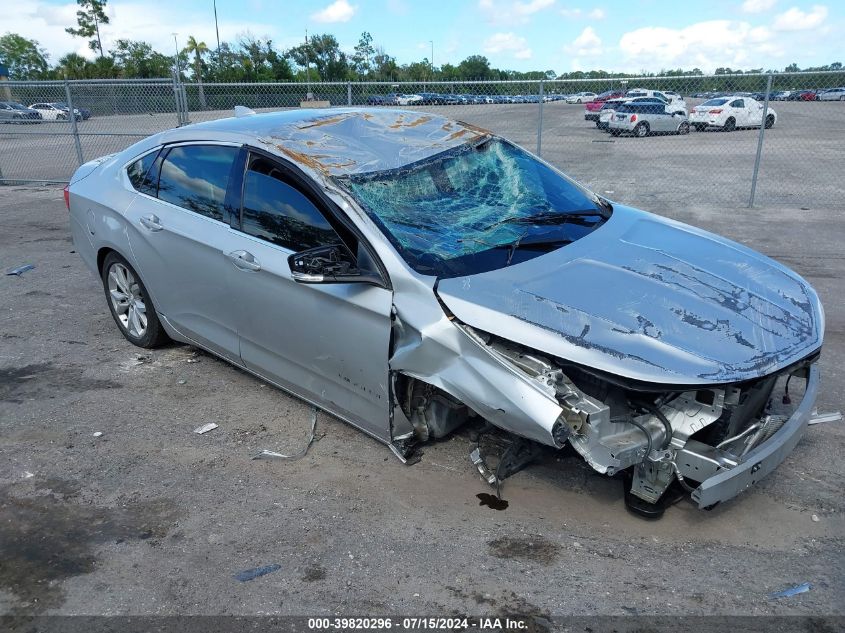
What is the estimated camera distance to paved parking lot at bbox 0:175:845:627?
2736mm

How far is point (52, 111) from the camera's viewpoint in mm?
13859

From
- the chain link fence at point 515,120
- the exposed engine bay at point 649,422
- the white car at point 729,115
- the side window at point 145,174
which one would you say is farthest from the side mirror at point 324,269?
the white car at point 729,115

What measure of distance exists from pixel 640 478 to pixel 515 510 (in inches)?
23.7

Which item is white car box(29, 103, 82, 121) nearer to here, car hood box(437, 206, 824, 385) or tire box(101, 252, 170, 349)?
tire box(101, 252, 170, 349)

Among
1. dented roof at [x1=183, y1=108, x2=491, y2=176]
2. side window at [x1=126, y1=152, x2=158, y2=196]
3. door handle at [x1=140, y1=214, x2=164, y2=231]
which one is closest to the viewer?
dented roof at [x1=183, y1=108, x2=491, y2=176]

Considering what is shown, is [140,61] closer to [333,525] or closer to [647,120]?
[647,120]

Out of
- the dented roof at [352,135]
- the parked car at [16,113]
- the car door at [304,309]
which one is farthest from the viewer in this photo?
the parked car at [16,113]

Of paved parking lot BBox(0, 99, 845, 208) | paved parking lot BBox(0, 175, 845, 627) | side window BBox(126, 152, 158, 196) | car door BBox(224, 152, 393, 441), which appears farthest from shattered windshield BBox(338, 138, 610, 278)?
paved parking lot BBox(0, 99, 845, 208)

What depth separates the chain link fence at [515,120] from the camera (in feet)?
37.6

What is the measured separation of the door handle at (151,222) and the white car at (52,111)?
10.7 m

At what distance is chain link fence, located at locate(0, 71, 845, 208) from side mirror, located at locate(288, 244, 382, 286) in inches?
332

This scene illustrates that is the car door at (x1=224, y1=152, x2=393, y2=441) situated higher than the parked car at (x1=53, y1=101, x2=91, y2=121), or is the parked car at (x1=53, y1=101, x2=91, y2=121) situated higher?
the parked car at (x1=53, y1=101, x2=91, y2=121)

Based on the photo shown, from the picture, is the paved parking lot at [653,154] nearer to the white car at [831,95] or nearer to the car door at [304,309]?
the white car at [831,95]

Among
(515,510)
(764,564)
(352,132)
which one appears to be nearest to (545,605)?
(515,510)
